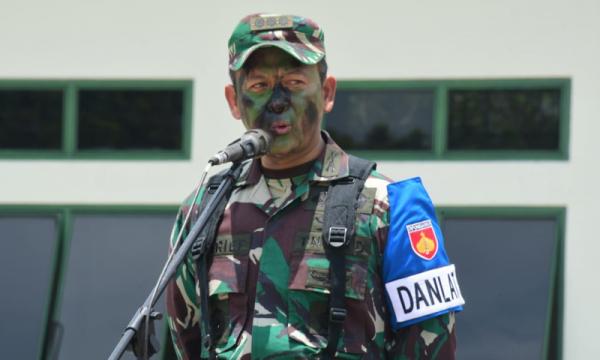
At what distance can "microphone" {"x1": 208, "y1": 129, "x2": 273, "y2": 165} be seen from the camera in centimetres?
352

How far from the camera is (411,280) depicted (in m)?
3.77

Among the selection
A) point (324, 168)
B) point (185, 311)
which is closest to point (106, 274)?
point (185, 311)

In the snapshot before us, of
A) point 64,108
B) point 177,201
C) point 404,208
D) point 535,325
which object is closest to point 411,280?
point 404,208

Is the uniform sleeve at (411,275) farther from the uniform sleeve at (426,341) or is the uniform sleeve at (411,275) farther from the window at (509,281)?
the window at (509,281)

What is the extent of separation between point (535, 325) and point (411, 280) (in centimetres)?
311

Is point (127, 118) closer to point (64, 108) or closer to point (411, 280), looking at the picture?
point (64, 108)

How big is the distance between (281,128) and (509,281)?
322 cm

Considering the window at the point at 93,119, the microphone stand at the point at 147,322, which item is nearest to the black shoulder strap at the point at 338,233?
the microphone stand at the point at 147,322

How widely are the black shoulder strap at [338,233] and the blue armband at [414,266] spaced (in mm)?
107

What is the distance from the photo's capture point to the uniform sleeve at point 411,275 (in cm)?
378

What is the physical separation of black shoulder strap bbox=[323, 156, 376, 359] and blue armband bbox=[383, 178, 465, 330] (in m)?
0.11

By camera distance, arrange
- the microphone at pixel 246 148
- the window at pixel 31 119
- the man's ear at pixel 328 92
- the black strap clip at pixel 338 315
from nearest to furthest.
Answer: the microphone at pixel 246 148, the black strap clip at pixel 338 315, the man's ear at pixel 328 92, the window at pixel 31 119

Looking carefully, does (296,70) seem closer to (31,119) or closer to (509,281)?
(509,281)

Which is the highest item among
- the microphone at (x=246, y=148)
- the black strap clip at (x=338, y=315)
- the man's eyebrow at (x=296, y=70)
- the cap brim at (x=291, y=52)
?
the cap brim at (x=291, y=52)
